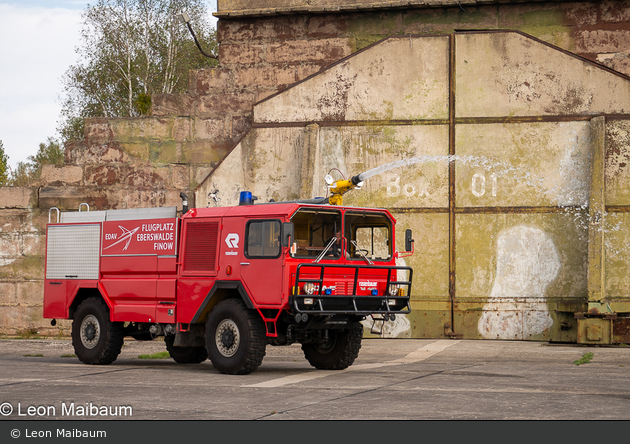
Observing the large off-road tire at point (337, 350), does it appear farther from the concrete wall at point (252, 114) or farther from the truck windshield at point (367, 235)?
the concrete wall at point (252, 114)

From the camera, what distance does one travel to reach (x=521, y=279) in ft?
64.8

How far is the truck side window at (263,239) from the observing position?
12.4 meters

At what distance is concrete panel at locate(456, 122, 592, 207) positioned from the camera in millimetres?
19781

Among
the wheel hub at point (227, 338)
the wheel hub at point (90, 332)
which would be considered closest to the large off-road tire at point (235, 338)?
the wheel hub at point (227, 338)

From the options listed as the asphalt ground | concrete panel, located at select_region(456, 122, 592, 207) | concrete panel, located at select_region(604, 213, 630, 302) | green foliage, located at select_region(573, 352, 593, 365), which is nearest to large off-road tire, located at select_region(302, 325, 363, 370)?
the asphalt ground

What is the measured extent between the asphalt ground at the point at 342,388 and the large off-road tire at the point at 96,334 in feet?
1.06

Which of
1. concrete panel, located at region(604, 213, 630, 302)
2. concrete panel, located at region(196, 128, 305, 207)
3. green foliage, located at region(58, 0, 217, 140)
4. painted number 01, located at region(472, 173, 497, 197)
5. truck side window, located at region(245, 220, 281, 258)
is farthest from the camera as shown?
green foliage, located at region(58, 0, 217, 140)

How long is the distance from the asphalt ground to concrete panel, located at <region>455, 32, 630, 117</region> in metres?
6.22

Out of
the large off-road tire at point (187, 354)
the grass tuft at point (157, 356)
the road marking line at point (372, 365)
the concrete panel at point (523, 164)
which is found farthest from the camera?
the concrete panel at point (523, 164)

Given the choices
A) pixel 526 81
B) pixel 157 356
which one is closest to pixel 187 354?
pixel 157 356

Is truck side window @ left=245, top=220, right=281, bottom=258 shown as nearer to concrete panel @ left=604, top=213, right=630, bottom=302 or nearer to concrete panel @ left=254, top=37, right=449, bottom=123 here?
concrete panel @ left=254, top=37, right=449, bottom=123

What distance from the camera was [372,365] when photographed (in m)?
14.6
